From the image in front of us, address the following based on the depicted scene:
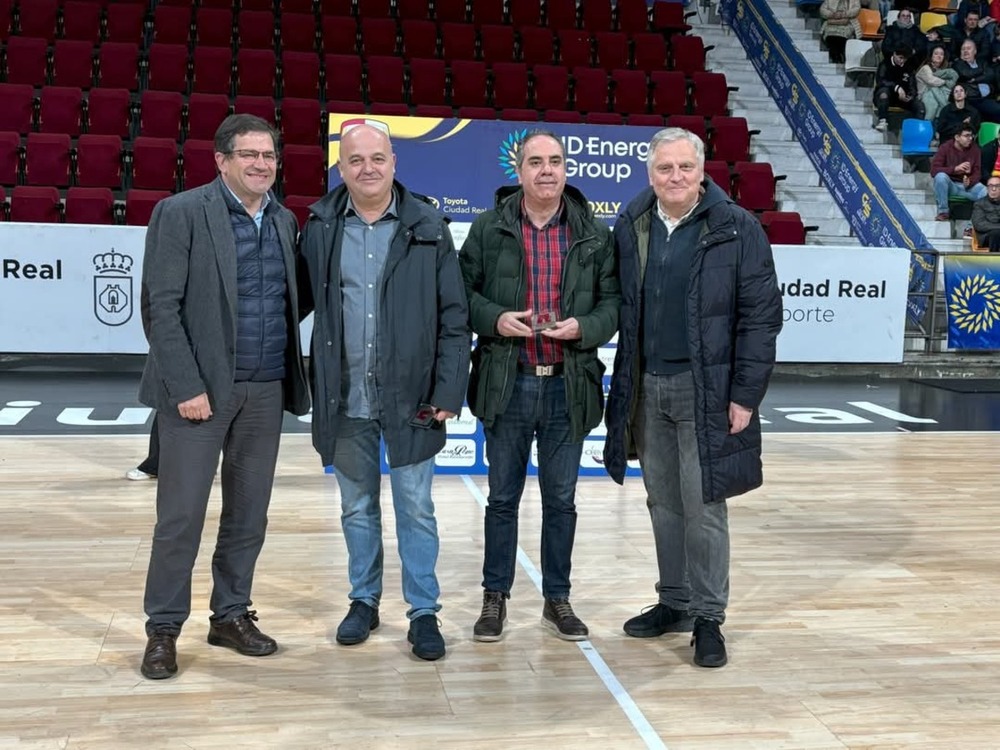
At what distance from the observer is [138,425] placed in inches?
276

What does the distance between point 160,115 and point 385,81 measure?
2.30 m

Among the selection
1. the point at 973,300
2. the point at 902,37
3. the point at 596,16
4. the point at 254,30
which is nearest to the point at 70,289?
the point at 254,30

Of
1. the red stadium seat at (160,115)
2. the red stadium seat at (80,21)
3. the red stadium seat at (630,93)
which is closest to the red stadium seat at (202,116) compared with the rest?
the red stadium seat at (160,115)

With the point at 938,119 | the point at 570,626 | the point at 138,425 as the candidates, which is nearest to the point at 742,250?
the point at 570,626

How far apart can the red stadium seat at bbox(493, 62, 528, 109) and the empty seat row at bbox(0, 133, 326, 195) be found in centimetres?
320

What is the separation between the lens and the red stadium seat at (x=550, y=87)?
11.8 meters

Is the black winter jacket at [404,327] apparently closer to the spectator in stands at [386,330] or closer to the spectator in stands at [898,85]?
the spectator in stands at [386,330]

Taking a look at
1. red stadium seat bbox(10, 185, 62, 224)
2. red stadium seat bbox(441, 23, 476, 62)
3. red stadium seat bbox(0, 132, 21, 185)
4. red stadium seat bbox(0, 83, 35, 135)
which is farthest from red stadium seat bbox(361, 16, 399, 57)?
red stadium seat bbox(10, 185, 62, 224)

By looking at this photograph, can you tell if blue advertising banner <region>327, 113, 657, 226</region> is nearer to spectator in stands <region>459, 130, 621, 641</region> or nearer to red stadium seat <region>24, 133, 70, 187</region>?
spectator in stands <region>459, 130, 621, 641</region>

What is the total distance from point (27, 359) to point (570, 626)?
673cm

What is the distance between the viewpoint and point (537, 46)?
495 inches

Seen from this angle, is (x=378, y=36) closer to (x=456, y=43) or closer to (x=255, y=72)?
(x=456, y=43)

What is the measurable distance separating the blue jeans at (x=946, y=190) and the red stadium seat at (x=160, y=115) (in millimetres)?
7886

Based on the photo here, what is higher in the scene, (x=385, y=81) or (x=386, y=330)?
(x=385, y=81)
